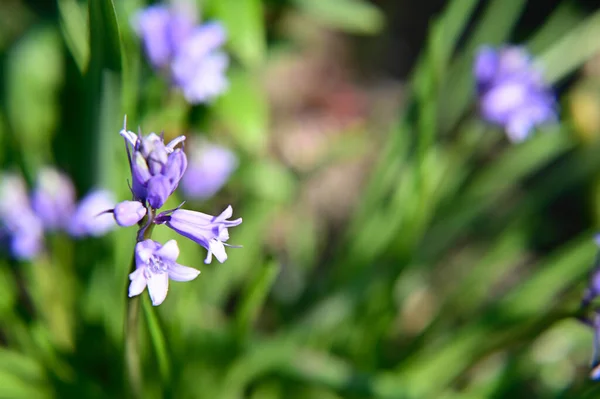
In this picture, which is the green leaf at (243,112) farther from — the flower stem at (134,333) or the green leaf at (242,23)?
the flower stem at (134,333)

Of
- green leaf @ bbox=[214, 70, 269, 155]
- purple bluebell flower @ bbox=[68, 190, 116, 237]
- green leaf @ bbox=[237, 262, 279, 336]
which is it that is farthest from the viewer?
green leaf @ bbox=[214, 70, 269, 155]

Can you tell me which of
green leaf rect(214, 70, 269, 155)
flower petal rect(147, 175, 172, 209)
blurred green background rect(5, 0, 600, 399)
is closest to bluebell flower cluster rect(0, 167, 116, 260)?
blurred green background rect(5, 0, 600, 399)

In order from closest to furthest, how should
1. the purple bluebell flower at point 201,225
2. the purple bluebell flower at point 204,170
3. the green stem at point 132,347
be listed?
1. the purple bluebell flower at point 201,225
2. the green stem at point 132,347
3. the purple bluebell flower at point 204,170

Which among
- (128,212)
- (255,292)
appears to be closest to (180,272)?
(128,212)

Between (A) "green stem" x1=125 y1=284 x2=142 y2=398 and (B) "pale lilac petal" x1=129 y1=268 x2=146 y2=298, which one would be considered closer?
(B) "pale lilac petal" x1=129 y1=268 x2=146 y2=298

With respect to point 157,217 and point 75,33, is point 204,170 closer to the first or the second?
point 75,33

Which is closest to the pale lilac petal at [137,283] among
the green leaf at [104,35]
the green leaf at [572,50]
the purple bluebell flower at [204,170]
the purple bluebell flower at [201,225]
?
the purple bluebell flower at [201,225]

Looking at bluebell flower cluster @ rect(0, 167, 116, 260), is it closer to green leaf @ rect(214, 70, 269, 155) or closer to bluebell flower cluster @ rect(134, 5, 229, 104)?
bluebell flower cluster @ rect(134, 5, 229, 104)
